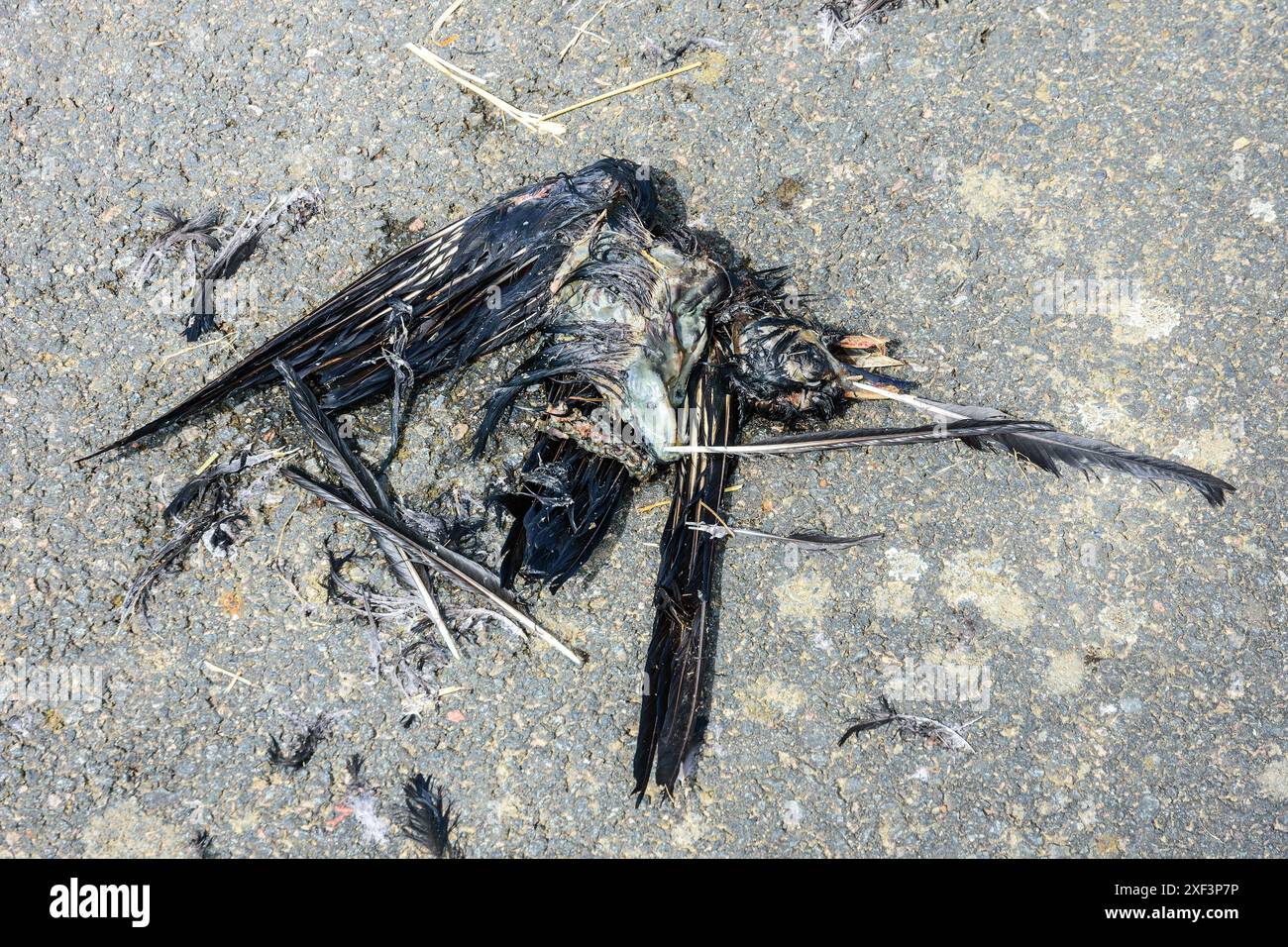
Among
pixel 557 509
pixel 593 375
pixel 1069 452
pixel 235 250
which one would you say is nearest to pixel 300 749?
pixel 557 509

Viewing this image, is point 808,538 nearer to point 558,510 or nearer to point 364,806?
point 558,510

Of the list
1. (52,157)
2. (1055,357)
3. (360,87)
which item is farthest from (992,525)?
(52,157)

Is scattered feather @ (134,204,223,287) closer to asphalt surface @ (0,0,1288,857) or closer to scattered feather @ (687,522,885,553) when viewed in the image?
asphalt surface @ (0,0,1288,857)

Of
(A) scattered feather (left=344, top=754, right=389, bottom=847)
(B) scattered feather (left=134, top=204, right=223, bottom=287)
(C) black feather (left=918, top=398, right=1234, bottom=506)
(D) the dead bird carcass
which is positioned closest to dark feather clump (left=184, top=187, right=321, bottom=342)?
(B) scattered feather (left=134, top=204, right=223, bottom=287)

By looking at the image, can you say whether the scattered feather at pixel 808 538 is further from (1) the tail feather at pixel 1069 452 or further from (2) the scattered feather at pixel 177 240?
(2) the scattered feather at pixel 177 240

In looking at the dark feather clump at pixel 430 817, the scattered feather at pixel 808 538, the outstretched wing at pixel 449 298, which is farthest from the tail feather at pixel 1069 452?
the dark feather clump at pixel 430 817

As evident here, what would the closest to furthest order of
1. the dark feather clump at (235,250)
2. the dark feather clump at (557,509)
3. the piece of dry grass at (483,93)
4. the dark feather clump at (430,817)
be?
1. the dark feather clump at (430,817)
2. the dark feather clump at (557,509)
3. the dark feather clump at (235,250)
4. the piece of dry grass at (483,93)
